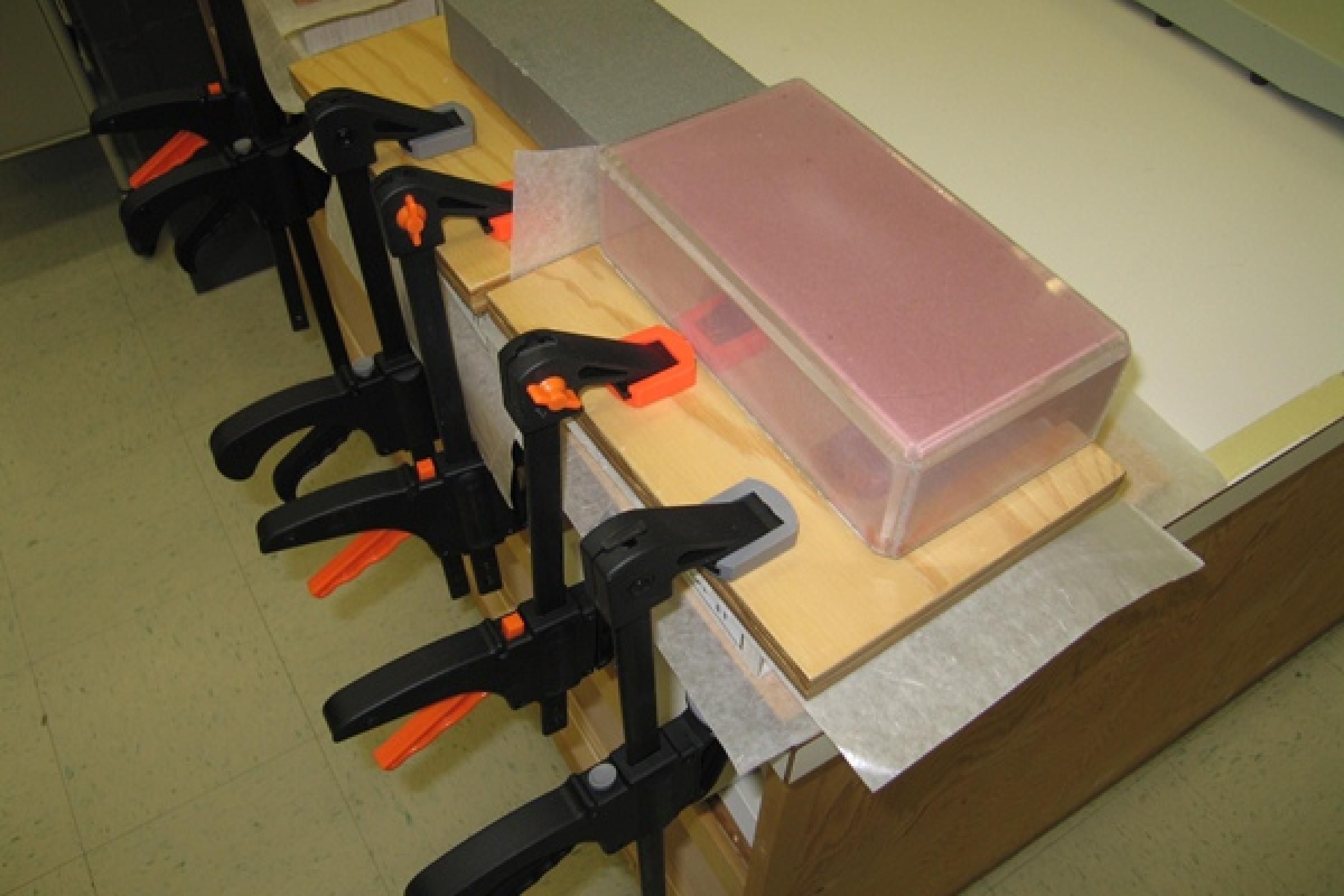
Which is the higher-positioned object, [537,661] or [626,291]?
[626,291]

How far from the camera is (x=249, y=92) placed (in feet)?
3.29

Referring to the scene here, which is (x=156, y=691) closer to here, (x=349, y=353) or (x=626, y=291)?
(x=349, y=353)

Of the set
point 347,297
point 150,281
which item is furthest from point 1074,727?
point 150,281

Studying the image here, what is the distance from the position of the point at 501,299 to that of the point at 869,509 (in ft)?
1.04

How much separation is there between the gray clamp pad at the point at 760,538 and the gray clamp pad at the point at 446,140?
0.42 m

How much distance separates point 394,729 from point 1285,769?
1.12 m

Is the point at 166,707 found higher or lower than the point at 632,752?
lower

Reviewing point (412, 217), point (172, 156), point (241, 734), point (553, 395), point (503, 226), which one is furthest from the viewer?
point (241, 734)

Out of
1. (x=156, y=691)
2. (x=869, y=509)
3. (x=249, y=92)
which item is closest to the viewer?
(x=869, y=509)

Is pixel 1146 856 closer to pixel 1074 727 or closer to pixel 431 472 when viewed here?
pixel 1074 727

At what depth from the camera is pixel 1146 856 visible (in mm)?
1332

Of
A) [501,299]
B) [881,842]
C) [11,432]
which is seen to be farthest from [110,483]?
[881,842]

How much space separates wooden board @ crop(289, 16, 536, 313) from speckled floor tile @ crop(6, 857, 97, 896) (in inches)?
35.9

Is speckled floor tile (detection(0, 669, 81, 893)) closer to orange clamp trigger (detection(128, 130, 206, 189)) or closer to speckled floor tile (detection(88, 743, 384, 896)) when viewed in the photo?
speckled floor tile (detection(88, 743, 384, 896))
